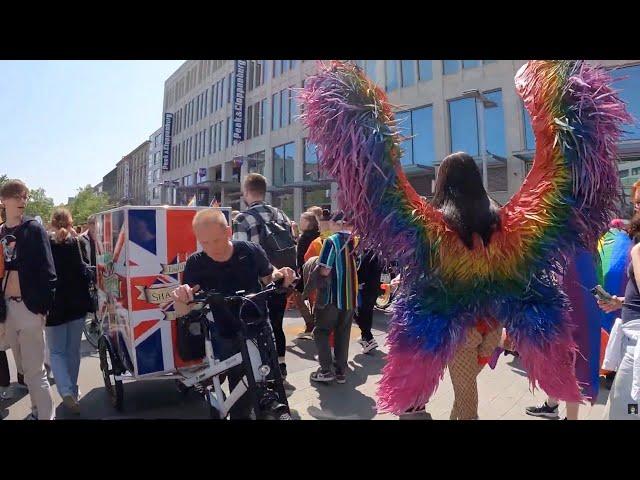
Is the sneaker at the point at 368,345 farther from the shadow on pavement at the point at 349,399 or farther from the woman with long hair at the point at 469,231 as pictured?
the woman with long hair at the point at 469,231

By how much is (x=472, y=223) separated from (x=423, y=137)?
61.1ft

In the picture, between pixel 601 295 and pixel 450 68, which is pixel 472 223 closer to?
pixel 601 295

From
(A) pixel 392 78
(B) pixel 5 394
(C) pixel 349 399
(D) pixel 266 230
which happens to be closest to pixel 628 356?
(C) pixel 349 399

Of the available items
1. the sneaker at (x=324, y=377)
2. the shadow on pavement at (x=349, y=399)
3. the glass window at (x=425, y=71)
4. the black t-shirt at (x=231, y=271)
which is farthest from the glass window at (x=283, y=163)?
the black t-shirt at (x=231, y=271)

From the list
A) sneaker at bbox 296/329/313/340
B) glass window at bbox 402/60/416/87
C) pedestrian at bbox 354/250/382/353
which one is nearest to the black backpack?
pedestrian at bbox 354/250/382/353

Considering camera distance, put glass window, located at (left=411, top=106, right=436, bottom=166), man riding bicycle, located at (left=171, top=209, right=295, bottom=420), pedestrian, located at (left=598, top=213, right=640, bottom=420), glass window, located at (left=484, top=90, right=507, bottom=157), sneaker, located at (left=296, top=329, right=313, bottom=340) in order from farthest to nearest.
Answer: glass window, located at (left=411, top=106, right=436, bottom=166) < glass window, located at (left=484, top=90, right=507, bottom=157) < sneaker, located at (left=296, top=329, right=313, bottom=340) < man riding bicycle, located at (left=171, top=209, right=295, bottom=420) < pedestrian, located at (left=598, top=213, right=640, bottom=420)

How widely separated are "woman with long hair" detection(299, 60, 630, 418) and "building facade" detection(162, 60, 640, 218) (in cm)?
17

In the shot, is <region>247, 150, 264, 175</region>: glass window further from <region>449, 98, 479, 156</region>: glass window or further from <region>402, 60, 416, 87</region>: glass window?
<region>449, 98, 479, 156</region>: glass window

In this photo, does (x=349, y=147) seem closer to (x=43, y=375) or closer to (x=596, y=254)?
(x=596, y=254)

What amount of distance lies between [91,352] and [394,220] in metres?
5.37

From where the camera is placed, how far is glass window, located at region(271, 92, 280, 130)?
92.0 ft

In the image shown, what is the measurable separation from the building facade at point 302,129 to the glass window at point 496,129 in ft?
0.13

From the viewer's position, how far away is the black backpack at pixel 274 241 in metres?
4.02

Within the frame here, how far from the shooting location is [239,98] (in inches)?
1211
